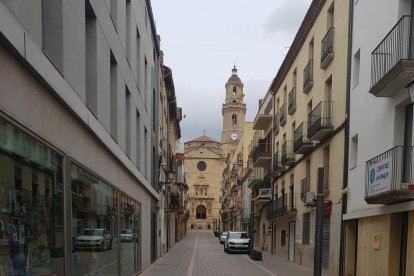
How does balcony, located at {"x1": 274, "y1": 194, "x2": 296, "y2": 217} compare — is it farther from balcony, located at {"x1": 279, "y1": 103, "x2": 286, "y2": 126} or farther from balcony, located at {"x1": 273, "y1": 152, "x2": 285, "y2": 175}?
balcony, located at {"x1": 279, "y1": 103, "x2": 286, "y2": 126}

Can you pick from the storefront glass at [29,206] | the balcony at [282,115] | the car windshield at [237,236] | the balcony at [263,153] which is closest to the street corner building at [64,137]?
the storefront glass at [29,206]

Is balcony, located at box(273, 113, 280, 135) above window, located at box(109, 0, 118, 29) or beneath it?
beneath

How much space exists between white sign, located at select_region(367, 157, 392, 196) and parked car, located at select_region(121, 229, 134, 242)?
6887 millimetres

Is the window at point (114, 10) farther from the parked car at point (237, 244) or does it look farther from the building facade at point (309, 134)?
the parked car at point (237, 244)

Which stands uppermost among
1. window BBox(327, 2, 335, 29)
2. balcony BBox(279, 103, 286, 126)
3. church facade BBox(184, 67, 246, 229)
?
window BBox(327, 2, 335, 29)

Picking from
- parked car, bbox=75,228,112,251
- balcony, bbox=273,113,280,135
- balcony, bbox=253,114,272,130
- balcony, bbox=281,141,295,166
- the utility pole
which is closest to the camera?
the utility pole

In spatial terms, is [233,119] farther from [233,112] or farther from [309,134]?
[309,134]

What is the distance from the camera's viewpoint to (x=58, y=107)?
6.75 metres

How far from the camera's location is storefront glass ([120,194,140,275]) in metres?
13.6

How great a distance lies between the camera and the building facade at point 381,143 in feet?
35.2

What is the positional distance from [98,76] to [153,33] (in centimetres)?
1392

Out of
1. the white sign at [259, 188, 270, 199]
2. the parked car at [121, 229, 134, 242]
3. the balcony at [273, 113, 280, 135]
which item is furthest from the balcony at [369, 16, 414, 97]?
the white sign at [259, 188, 270, 199]

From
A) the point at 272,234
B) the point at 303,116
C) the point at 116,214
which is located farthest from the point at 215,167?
the point at 116,214

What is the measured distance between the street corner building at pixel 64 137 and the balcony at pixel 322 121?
299 inches
